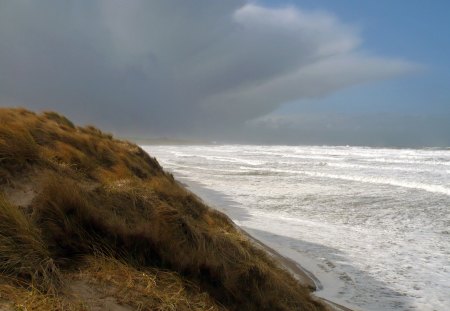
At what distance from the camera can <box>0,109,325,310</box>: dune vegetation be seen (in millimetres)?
3576

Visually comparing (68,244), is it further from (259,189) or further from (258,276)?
(259,189)

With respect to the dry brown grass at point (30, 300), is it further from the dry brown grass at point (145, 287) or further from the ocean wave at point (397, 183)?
the ocean wave at point (397, 183)

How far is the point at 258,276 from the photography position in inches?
220

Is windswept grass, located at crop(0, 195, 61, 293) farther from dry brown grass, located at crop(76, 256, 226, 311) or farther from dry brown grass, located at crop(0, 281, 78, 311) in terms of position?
dry brown grass, located at crop(76, 256, 226, 311)

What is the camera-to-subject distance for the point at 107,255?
4.40m

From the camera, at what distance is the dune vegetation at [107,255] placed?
3.58m

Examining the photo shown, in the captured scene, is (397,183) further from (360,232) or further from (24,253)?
(24,253)

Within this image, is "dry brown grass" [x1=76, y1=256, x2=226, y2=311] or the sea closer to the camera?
"dry brown grass" [x1=76, y1=256, x2=226, y2=311]

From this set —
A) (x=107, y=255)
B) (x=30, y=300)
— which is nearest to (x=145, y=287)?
(x=107, y=255)

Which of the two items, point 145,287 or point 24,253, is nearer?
point 24,253

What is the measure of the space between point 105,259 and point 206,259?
4.54 ft

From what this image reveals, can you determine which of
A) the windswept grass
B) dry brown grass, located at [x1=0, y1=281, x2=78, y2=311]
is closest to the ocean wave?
the windswept grass

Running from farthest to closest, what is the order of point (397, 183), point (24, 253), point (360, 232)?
point (397, 183) → point (360, 232) → point (24, 253)

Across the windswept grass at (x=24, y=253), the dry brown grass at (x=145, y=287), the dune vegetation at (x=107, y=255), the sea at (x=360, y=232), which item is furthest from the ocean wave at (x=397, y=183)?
the windswept grass at (x=24, y=253)
